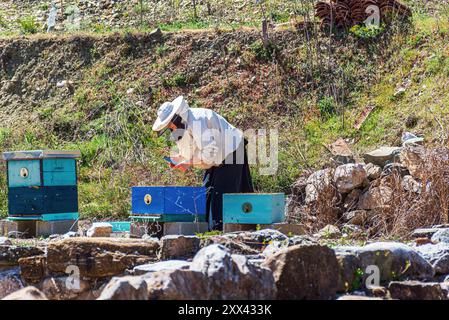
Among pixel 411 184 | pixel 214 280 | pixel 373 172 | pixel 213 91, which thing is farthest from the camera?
pixel 213 91

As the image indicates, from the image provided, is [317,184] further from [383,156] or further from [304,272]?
[304,272]

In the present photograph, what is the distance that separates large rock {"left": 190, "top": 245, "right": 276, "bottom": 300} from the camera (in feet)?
16.9

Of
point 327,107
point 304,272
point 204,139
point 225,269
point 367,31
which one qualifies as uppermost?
point 367,31

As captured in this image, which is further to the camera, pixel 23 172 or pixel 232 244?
pixel 23 172

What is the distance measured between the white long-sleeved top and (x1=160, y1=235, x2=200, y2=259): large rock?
248 centimetres

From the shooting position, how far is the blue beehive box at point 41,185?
385 inches

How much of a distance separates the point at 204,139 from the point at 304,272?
4074mm

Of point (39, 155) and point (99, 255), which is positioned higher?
point (39, 155)

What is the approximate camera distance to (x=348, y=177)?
1204 cm

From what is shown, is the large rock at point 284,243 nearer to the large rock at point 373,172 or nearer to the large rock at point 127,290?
the large rock at point 127,290

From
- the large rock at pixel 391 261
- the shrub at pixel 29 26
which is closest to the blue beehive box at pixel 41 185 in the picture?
the large rock at pixel 391 261

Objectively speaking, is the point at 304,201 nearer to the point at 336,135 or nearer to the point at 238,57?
the point at 336,135

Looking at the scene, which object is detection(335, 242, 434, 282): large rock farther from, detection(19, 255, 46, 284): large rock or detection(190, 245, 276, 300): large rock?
detection(19, 255, 46, 284): large rock

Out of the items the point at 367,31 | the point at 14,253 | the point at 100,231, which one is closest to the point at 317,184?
the point at 100,231
